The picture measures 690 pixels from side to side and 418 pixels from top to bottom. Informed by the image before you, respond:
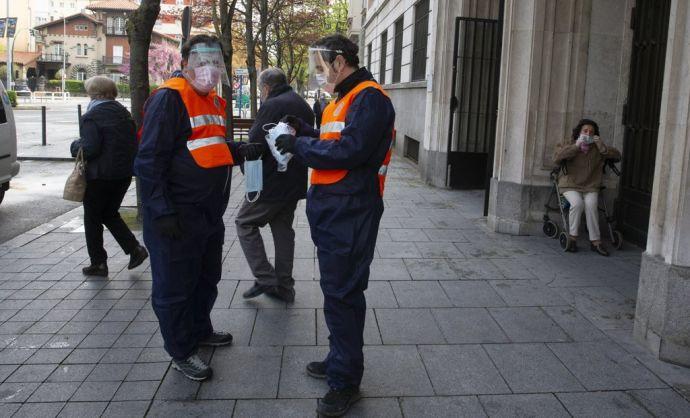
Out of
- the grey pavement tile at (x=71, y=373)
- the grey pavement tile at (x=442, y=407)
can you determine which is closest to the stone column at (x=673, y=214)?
the grey pavement tile at (x=442, y=407)

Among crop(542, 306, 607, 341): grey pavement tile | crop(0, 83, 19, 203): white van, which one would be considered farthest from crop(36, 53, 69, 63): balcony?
crop(542, 306, 607, 341): grey pavement tile

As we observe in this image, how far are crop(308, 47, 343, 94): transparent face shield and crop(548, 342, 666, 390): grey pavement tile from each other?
7.50 feet

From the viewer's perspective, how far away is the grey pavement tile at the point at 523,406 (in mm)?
3543

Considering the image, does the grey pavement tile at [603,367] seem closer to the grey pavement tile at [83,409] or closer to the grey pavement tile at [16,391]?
the grey pavement tile at [83,409]

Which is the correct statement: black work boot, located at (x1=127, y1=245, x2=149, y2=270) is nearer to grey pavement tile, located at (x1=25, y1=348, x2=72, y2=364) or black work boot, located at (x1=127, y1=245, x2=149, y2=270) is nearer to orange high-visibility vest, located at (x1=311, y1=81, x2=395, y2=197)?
grey pavement tile, located at (x1=25, y1=348, x2=72, y2=364)

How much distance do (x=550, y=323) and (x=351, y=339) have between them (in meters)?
2.03

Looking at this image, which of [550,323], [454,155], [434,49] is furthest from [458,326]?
[434,49]

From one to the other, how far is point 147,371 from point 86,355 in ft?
1.69

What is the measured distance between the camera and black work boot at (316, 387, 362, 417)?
349cm

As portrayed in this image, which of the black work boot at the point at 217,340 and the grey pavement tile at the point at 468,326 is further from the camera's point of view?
the grey pavement tile at the point at 468,326

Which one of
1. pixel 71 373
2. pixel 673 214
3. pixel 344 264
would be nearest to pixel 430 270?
pixel 673 214

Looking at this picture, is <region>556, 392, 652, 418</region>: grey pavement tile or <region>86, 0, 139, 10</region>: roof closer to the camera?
<region>556, 392, 652, 418</region>: grey pavement tile

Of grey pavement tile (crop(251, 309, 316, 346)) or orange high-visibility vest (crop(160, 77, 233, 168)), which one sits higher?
orange high-visibility vest (crop(160, 77, 233, 168))

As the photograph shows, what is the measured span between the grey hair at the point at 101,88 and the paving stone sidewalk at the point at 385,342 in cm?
164
